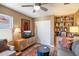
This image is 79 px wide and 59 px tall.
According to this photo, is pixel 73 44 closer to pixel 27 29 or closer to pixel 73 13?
pixel 73 13

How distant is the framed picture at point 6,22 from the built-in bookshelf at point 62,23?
77 cm

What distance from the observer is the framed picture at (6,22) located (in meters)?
1.54

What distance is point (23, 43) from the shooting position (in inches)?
71.9

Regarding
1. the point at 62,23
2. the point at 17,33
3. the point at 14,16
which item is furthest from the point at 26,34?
the point at 62,23

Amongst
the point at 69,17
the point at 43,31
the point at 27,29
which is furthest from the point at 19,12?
the point at 69,17

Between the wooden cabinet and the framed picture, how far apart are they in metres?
0.29

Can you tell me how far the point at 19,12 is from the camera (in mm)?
1688

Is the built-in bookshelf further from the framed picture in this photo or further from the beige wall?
the framed picture

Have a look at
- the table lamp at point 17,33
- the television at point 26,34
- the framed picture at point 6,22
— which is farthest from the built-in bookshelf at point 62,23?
the framed picture at point 6,22

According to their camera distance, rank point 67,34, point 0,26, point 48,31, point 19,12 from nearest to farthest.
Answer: point 0,26 < point 19,12 < point 48,31 < point 67,34

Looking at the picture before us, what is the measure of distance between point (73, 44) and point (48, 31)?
59 cm

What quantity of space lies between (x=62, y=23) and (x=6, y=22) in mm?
962

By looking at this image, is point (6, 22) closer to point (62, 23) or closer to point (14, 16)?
point (14, 16)

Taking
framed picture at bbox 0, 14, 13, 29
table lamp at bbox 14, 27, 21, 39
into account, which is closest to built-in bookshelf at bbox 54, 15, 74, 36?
table lamp at bbox 14, 27, 21, 39
